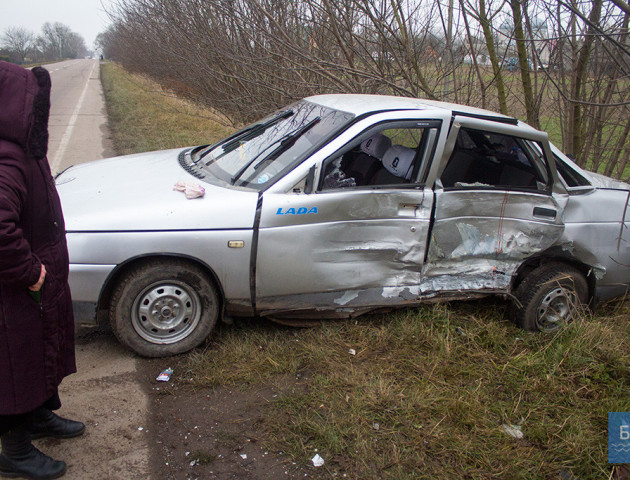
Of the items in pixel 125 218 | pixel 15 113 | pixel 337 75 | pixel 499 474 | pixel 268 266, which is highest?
pixel 337 75

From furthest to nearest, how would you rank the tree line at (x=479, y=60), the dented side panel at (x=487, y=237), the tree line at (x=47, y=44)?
1. the tree line at (x=47, y=44)
2. the tree line at (x=479, y=60)
3. the dented side panel at (x=487, y=237)

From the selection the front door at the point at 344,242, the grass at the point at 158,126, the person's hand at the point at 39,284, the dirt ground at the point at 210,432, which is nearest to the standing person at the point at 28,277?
the person's hand at the point at 39,284

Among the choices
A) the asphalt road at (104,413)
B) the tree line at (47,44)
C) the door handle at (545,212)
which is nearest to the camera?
the asphalt road at (104,413)

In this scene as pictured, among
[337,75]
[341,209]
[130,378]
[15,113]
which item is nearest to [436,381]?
[341,209]

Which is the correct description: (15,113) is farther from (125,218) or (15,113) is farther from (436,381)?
(436,381)

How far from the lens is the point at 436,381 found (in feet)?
11.1

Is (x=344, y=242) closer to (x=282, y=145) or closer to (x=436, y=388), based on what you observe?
(x=282, y=145)

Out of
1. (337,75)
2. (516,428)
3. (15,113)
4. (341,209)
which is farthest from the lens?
(337,75)

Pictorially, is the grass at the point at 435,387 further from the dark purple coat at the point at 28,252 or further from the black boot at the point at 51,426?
the dark purple coat at the point at 28,252

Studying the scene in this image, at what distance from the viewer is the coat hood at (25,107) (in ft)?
6.38

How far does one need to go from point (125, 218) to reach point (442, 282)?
2369mm

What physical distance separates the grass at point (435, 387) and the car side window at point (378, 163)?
109 centimetres
